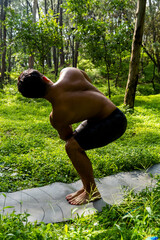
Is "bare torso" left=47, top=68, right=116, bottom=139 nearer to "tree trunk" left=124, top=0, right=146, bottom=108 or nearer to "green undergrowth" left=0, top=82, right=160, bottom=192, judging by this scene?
"green undergrowth" left=0, top=82, right=160, bottom=192

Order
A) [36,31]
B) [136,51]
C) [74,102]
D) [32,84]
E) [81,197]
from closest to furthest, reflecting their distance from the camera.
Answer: [32,84]
[74,102]
[81,197]
[136,51]
[36,31]

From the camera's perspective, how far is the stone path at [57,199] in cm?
256

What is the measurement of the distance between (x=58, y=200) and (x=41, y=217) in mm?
484

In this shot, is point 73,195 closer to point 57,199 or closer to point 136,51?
point 57,199

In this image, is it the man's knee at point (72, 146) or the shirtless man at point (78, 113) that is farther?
the man's knee at point (72, 146)

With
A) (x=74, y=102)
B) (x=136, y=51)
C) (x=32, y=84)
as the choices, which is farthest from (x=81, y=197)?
(x=136, y=51)

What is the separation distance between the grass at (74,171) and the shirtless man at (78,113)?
0.45 m

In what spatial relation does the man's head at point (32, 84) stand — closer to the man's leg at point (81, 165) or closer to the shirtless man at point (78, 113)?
the shirtless man at point (78, 113)

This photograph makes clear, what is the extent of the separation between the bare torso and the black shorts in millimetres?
73

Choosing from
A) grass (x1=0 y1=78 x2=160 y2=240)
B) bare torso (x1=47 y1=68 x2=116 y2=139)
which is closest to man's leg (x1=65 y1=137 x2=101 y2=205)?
bare torso (x1=47 y1=68 x2=116 y2=139)

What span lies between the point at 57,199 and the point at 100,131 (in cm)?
104

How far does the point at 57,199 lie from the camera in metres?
2.99

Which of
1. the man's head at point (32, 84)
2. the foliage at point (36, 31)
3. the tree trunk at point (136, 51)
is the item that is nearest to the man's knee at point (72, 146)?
the man's head at point (32, 84)

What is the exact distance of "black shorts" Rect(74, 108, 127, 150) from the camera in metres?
2.71
